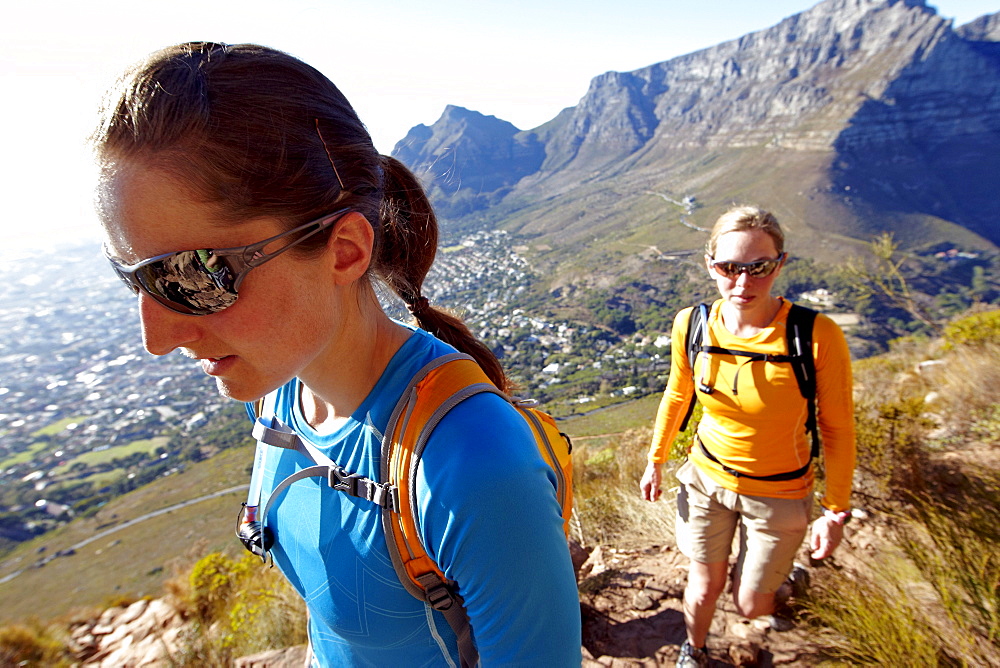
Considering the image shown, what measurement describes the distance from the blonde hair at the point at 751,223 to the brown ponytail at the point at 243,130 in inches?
79.5

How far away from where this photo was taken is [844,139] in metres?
61.6

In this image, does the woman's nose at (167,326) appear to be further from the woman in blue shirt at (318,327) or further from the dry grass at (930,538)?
the dry grass at (930,538)

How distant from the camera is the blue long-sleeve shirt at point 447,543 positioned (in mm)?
699

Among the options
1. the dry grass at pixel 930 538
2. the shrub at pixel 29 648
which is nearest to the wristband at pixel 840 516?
the dry grass at pixel 930 538

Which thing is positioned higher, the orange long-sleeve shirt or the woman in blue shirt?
the woman in blue shirt

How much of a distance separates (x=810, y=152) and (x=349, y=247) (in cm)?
7558

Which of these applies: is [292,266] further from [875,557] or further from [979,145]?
[979,145]

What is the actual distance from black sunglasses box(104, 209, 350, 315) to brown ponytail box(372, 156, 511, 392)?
12.4 inches

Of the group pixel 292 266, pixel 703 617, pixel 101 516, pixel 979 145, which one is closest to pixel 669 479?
pixel 703 617

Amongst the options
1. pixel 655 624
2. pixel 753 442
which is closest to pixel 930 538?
pixel 753 442

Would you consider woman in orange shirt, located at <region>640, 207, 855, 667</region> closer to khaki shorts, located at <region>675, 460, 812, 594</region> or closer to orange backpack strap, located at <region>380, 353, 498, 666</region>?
khaki shorts, located at <region>675, 460, 812, 594</region>

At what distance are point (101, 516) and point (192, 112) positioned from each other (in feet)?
93.7

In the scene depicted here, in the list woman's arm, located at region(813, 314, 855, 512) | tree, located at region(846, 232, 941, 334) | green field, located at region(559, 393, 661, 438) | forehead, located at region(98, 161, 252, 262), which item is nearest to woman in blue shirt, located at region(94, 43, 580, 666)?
forehead, located at region(98, 161, 252, 262)

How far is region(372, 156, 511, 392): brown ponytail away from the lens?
3.75 feet
